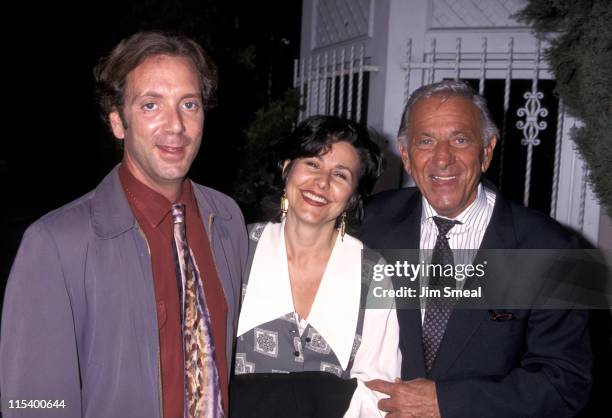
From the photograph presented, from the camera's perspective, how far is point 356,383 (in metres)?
2.22

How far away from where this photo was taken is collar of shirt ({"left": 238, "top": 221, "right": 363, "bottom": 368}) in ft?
7.43

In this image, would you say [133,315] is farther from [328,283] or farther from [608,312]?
[608,312]

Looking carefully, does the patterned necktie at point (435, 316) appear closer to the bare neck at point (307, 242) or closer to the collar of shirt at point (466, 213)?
the collar of shirt at point (466, 213)

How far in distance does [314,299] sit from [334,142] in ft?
2.36

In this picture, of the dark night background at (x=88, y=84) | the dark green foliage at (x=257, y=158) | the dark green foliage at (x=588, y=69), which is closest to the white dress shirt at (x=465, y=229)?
the dark green foliage at (x=588, y=69)

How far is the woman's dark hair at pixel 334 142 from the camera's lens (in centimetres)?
249

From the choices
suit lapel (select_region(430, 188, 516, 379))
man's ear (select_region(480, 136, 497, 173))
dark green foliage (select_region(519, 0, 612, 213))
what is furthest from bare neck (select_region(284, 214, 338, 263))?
dark green foliage (select_region(519, 0, 612, 213))

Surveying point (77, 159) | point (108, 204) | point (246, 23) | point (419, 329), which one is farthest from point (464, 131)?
point (77, 159)

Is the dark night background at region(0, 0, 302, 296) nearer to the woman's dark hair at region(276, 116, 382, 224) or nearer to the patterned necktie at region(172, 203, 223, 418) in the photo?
the woman's dark hair at region(276, 116, 382, 224)

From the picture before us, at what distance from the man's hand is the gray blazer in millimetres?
922

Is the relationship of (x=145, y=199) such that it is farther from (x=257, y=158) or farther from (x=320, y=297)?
(x=257, y=158)

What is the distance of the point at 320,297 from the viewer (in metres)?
2.36

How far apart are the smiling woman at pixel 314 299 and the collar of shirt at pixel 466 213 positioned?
301 mm

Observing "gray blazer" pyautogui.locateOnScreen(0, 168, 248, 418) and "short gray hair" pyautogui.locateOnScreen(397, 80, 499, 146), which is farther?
"short gray hair" pyautogui.locateOnScreen(397, 80, 499, 146)
